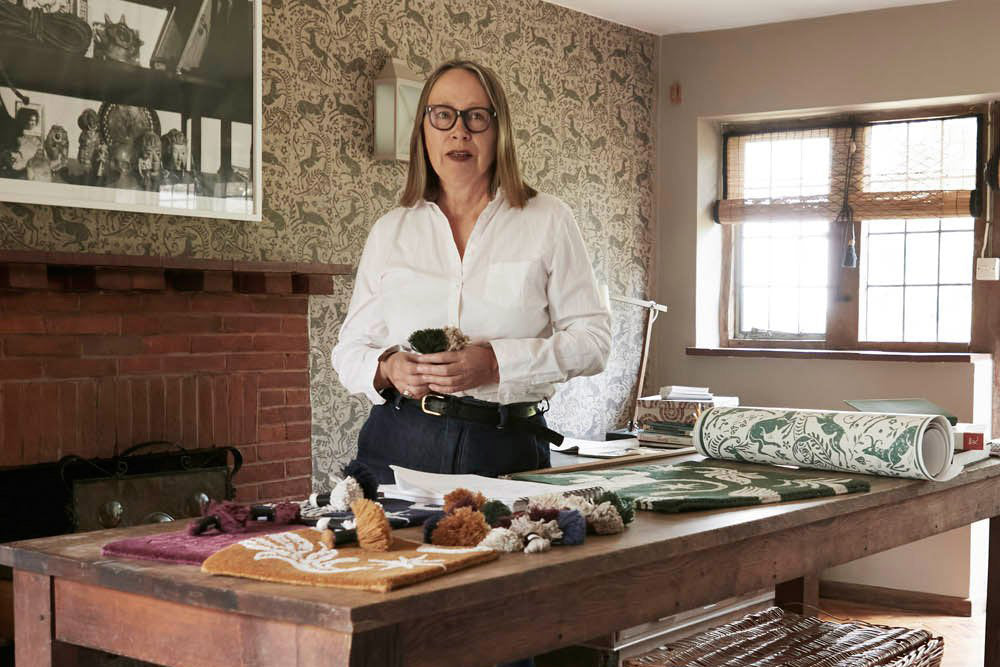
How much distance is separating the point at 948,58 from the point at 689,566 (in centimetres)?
383

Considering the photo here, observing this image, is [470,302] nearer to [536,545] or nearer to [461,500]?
[461,500]

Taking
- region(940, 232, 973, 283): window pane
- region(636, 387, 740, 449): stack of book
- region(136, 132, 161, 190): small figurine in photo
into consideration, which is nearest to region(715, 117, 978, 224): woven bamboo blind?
region(940, 232, 973, 283): window pane

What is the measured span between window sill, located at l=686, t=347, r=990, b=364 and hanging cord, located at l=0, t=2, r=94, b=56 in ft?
10.4

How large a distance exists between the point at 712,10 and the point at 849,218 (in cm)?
108

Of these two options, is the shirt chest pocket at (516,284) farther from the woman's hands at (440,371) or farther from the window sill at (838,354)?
the window sill at (838,354)

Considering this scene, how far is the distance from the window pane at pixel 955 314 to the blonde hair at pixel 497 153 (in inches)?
131

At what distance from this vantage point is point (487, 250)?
2.08m

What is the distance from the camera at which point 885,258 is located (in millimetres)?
5070

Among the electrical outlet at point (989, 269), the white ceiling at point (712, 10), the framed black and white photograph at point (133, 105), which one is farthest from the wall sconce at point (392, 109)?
the electrical outlet at point (989, 269)

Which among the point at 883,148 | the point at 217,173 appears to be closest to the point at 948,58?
the point at 883,148

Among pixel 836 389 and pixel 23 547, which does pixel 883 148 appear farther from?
pixel 23 547

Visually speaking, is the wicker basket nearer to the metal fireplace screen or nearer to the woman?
the woman

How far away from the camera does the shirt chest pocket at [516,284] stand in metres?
2.05

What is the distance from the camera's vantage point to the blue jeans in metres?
1.98
